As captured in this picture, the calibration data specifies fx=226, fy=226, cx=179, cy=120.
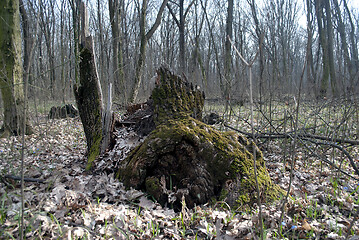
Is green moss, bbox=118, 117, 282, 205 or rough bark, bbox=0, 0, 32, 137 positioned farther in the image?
rough bark, bbox=0, 0, 32, 137

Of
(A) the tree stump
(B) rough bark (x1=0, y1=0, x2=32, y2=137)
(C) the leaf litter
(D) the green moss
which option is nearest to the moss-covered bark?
(C) the leaf litter

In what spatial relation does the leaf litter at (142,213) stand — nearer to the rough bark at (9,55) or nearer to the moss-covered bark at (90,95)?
the moss-covered bark at (90,95)

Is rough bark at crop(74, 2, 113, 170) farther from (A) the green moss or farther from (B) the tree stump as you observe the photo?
(A) the green moss

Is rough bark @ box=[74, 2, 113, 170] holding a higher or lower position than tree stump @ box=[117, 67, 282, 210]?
higher

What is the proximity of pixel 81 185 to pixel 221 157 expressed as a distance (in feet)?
5.67

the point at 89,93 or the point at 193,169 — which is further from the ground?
the point at 89,93

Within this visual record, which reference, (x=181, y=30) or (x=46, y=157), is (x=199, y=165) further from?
(x=181, y=30)

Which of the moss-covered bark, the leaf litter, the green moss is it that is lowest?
the leaf litter

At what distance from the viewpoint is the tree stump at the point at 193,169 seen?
2580 millimetres

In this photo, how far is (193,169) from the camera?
106 inches

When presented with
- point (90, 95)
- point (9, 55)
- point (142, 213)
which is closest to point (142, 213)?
point (142, 213)

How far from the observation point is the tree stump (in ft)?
8.46

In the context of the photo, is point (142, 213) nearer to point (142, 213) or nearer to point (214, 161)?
point (142, 213)

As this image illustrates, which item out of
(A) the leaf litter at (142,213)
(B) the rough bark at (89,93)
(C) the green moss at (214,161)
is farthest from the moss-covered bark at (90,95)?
(C) the green moss at (214,161)
